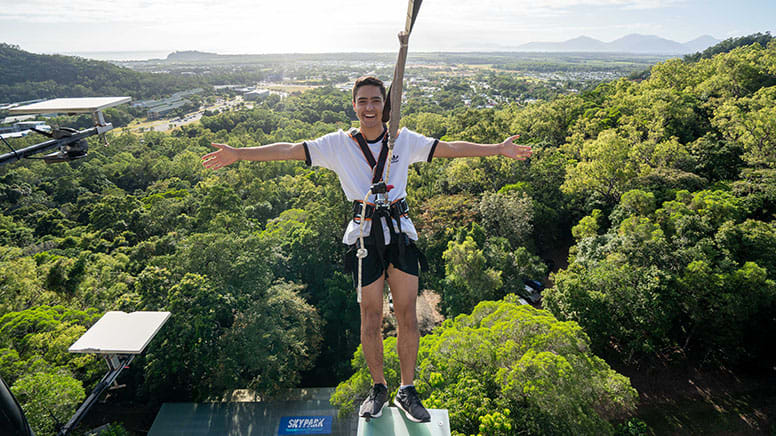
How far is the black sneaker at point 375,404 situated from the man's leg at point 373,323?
0.34 feet

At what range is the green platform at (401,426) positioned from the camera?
4.02 metres

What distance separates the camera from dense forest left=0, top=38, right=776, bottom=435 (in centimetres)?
1209

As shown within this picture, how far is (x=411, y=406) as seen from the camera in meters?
4.18

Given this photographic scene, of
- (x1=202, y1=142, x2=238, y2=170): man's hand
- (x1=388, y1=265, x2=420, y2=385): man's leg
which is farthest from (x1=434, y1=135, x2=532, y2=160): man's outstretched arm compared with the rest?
(x1=202, y1=142, x2=238, y2=170): man's hand

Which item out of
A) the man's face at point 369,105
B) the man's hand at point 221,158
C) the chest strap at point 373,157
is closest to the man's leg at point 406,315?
the chest strap at point 373,157

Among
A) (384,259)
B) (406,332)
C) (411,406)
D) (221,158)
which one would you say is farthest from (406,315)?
(221,158)

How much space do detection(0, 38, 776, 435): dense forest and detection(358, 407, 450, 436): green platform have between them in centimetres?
687

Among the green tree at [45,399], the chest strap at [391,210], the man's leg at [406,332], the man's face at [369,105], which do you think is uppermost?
the man's face at [369,105]

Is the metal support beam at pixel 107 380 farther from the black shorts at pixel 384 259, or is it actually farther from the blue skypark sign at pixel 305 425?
the blue skypark sign at pixel 305 425

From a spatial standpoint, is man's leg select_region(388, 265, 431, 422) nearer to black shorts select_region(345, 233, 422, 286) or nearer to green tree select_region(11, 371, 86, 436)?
black shorts select_region(345, 233, 422, 286)

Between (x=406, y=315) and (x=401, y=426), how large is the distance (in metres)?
1.21

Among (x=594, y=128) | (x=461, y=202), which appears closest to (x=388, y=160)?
(x=461, y=202)

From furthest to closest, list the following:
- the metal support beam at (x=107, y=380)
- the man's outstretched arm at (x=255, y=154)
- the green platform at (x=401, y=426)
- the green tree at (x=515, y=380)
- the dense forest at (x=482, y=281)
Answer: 1. the dense forest at (x=482, y=281)
2. the green tree at (x=515, y=380)
3. the metal support beam at (x=107, y=380)
4. the green platform at (x=401, y=426)
5. the man's outstretched arm at (x=255, y=154)

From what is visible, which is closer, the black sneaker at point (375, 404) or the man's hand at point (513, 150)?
the black sneaker at point (375, 404)
